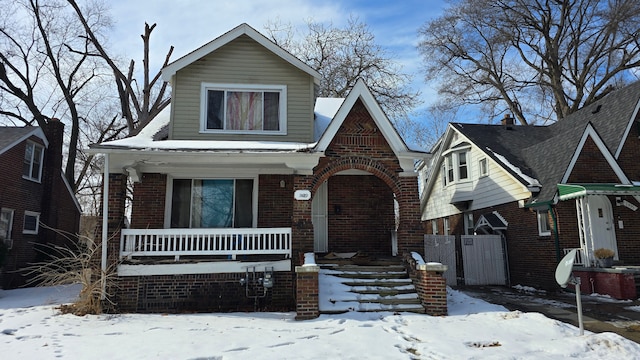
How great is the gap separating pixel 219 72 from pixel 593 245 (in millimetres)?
12345

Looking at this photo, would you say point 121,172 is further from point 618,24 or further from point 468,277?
point 618,24

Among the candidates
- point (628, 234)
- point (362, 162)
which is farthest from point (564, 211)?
point (362, 162)

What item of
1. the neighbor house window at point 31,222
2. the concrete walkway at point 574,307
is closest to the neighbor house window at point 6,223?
the neighbor house window at point 31,222

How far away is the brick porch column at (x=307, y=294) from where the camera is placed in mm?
8102

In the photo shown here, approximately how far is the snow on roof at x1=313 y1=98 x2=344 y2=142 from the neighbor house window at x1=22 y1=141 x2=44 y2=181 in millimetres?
12085

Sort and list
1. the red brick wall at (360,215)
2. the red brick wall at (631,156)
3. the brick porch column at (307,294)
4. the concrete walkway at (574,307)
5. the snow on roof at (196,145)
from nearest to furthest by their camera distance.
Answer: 1. the concrete walkway at (574,307)
2. the brick porch column at (307,294)
3. the snow on roof at (196,145)
4. the red brick wall at (360,215)
5. the red brick wall at (631,156)

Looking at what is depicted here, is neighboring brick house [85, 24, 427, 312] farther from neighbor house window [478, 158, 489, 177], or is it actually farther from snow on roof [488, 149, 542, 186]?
neighbor house window [478, 158, 489, 177]

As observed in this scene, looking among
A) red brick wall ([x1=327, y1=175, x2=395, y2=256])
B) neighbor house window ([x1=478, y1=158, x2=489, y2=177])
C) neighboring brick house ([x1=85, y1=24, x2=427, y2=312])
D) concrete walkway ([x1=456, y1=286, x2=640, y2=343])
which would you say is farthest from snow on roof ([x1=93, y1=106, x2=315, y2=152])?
neighbor house window ([x1=478, y1=158, x2=489, y2=177])

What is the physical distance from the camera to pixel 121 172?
9977mm

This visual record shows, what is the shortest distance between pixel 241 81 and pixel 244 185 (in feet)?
9.59

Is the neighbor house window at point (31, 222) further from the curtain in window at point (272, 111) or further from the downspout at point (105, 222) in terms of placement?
the curtain in window at point (272, 111)

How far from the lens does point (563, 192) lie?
41.6 feet

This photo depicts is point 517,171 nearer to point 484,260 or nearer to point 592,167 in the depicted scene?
point 592,167

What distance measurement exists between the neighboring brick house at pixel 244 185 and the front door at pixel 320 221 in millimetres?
30
